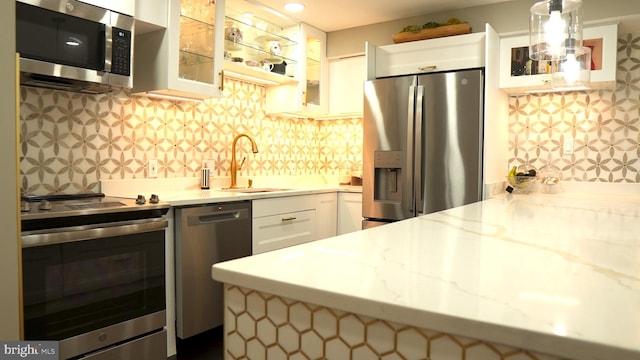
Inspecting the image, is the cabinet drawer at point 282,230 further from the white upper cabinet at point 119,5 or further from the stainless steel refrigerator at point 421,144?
the white upper cabinet at point 119,5

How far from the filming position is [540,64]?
319 cm

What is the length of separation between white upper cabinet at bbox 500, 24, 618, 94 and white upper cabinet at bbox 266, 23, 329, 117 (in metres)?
1.52

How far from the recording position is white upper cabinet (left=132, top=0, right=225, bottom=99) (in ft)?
8.80

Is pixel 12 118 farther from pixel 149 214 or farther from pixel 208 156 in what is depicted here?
pixel 208 156

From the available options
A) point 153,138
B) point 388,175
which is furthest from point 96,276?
point 388,175

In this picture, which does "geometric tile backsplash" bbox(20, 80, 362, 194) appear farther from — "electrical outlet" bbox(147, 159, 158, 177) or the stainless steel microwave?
the stainless steel microwave

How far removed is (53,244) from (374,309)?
1712 millimetres

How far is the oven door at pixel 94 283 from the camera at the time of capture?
72.6 inches

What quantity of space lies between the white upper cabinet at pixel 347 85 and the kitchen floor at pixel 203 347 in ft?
7.22

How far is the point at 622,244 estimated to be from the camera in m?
1.12

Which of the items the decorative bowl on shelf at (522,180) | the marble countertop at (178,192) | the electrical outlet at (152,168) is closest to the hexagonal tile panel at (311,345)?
the marble countertop at (178,192)

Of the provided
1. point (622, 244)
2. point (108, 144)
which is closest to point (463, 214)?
point (622, 244)

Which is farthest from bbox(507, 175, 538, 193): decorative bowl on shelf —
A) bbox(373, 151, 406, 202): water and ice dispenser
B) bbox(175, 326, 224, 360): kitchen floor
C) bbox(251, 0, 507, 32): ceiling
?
bbox(175, 326, 224, 360): kitchen floor

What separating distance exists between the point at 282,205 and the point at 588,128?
232cm
